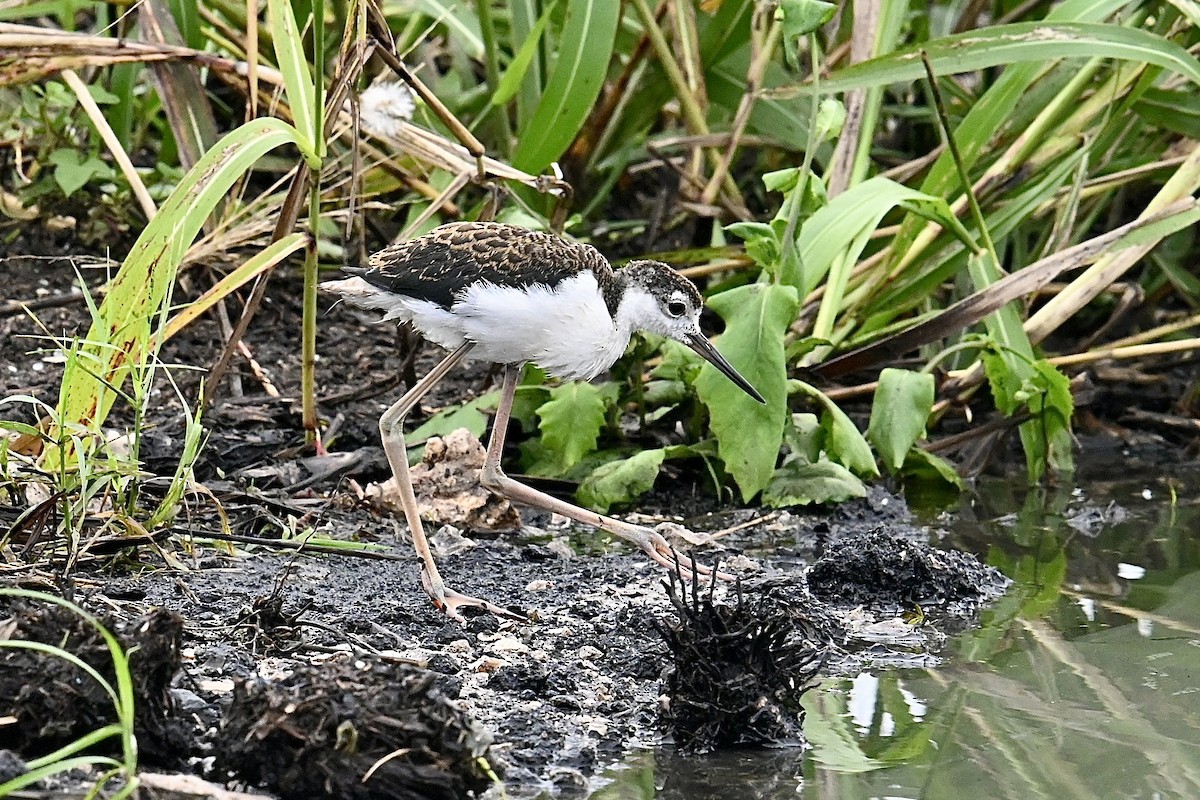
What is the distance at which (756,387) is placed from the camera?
5.01m

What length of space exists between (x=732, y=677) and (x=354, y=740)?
3.03ft

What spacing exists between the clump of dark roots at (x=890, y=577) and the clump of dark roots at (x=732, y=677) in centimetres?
103

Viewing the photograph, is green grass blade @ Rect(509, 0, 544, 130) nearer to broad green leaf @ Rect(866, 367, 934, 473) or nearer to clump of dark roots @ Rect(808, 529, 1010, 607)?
broad green leaf @ Rect(866, 367, 934, 473)

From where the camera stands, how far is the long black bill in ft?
16.2

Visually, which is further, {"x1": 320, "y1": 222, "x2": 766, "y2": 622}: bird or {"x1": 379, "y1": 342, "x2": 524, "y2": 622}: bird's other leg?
{"x1": 320, "y1": 222, "x2": 766, "y2": 622}: bird

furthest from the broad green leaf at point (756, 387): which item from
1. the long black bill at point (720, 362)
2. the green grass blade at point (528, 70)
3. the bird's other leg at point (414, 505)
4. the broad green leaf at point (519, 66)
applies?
the green grass blade at point (528, 70)

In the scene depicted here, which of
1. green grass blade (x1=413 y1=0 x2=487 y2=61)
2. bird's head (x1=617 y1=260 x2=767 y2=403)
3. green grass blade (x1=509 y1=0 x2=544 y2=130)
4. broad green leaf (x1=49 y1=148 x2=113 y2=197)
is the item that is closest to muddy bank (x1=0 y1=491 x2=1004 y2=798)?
bird's head (x1=617 y1=260 x2=767 y2=403)

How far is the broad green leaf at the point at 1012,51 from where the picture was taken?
5535 mm

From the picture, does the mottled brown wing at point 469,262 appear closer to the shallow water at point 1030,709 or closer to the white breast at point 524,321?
the white breast at point 524,321

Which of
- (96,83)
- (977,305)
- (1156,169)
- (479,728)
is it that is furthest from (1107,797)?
(96,83)

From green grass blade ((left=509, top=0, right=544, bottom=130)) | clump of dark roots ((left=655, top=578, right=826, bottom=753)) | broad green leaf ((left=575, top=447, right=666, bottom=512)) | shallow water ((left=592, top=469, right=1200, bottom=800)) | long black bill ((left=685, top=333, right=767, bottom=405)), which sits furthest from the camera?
green grass blade ((left=509, top=0, right=544, bottom=130))

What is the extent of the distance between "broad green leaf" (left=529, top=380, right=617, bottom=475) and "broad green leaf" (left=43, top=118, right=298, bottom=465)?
4.70ft

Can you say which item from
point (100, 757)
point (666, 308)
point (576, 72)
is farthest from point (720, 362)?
point (100, 757)

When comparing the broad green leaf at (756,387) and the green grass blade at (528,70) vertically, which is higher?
the green grass blade at (528,70)
